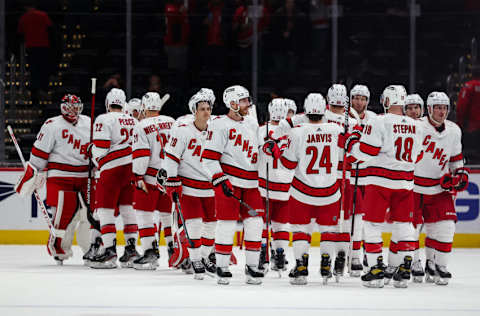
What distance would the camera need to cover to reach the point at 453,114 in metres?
11.4

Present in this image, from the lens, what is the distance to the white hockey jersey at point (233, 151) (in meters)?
7.06

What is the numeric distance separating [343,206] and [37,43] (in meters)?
5.92

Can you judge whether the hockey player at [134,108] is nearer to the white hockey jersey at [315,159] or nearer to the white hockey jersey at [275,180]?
the white hockey jersey at [275,180]

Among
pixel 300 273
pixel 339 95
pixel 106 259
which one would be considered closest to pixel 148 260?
pixel 106 259

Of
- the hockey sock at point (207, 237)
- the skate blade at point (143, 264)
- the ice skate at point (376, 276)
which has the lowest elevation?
the skate blade at point (143, 264)

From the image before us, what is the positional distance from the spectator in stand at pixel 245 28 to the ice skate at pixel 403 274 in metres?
5.36

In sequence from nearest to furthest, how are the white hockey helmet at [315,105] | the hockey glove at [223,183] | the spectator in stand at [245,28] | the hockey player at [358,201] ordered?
the hockey glove at [223,183], the white hockey helmet at [315,105], the hockey player at [358,201], the spectator in stand at [245,28]

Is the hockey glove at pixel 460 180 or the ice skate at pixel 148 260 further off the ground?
the hockey glove at pixel 460 180

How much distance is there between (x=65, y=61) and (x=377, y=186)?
6172 mm

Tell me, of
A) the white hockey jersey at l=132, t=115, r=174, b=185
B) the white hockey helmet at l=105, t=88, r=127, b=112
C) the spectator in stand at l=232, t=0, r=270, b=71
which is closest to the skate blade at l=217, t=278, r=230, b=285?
the white hockey jersey at l=132, t=115, r=174, b=185

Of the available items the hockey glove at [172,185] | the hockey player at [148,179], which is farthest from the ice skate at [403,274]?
the hockey player at [148,179]

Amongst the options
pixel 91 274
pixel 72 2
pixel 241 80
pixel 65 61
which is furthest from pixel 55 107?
pixel 91 274

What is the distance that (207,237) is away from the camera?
7879 millimetres

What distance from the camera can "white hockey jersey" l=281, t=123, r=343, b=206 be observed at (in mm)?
7125
